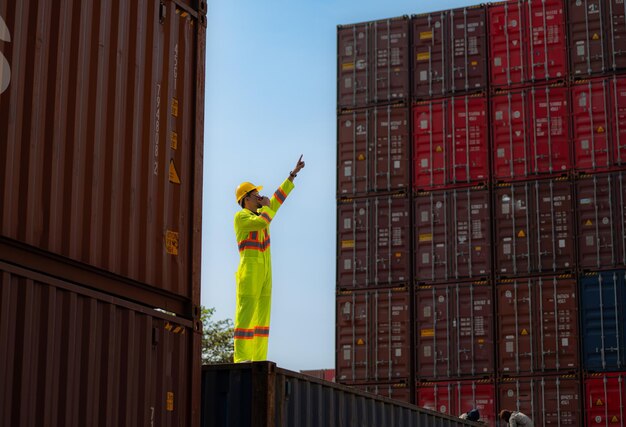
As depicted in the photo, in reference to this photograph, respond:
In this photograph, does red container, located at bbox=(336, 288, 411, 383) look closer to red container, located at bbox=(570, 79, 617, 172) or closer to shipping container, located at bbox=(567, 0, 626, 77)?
red container, located at bbox=(570, 79, 617, 172)

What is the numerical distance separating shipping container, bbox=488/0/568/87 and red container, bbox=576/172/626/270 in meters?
2.34

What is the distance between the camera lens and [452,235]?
2245 cm

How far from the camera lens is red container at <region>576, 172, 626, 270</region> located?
21.2 metres

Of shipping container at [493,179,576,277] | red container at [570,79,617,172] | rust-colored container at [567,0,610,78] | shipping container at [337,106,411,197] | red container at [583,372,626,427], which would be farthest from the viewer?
shipping container at [337,106,411,197]

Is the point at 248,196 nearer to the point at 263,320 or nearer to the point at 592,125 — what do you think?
the point at 263,320

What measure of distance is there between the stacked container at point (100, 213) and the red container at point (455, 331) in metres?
12.8

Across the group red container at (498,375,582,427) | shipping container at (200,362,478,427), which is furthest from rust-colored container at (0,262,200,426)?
red container at (498,375,582,427)

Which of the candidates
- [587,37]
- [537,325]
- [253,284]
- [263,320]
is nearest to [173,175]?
[253,284]

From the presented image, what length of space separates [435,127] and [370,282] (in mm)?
3336

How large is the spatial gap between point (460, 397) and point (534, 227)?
349 cm

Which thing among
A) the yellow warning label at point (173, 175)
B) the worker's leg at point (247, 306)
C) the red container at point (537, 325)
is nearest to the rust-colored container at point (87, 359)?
the yellow warning label at point (173, 175)

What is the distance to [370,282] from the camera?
2281 centimetres

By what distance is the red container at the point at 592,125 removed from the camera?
21750mm

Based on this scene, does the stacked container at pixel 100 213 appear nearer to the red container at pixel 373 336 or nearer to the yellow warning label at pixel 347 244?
the red container at pixel 373 336
